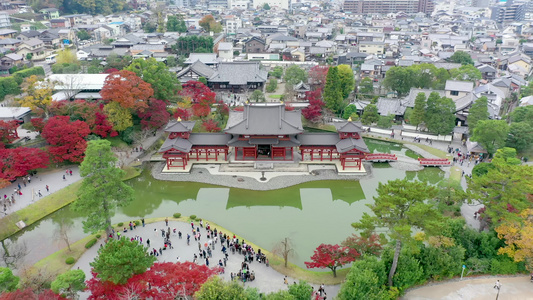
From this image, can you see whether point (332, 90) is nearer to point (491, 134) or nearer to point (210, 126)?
point (210, 126)

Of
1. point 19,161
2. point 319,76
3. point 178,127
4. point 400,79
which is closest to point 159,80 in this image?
point 178,127

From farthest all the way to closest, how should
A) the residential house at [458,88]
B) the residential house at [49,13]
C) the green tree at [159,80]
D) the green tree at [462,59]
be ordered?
1. the residential house at [49,13]
2. the green tree at [462,59]
3. the residential house at [458,88]
4. the green tree at [159,80]

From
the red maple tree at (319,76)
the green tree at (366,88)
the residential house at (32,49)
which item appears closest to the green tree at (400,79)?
the green tree at (366,88)

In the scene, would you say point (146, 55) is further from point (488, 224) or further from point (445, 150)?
point (488, 224)

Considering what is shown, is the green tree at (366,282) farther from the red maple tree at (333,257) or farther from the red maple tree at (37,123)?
the red maple tree at (37,123)

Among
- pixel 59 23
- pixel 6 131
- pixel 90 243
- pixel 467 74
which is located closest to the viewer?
pixel 90 243

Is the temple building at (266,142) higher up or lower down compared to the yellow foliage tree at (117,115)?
lower down

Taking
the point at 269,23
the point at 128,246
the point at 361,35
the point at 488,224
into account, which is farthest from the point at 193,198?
the point at 269,23
